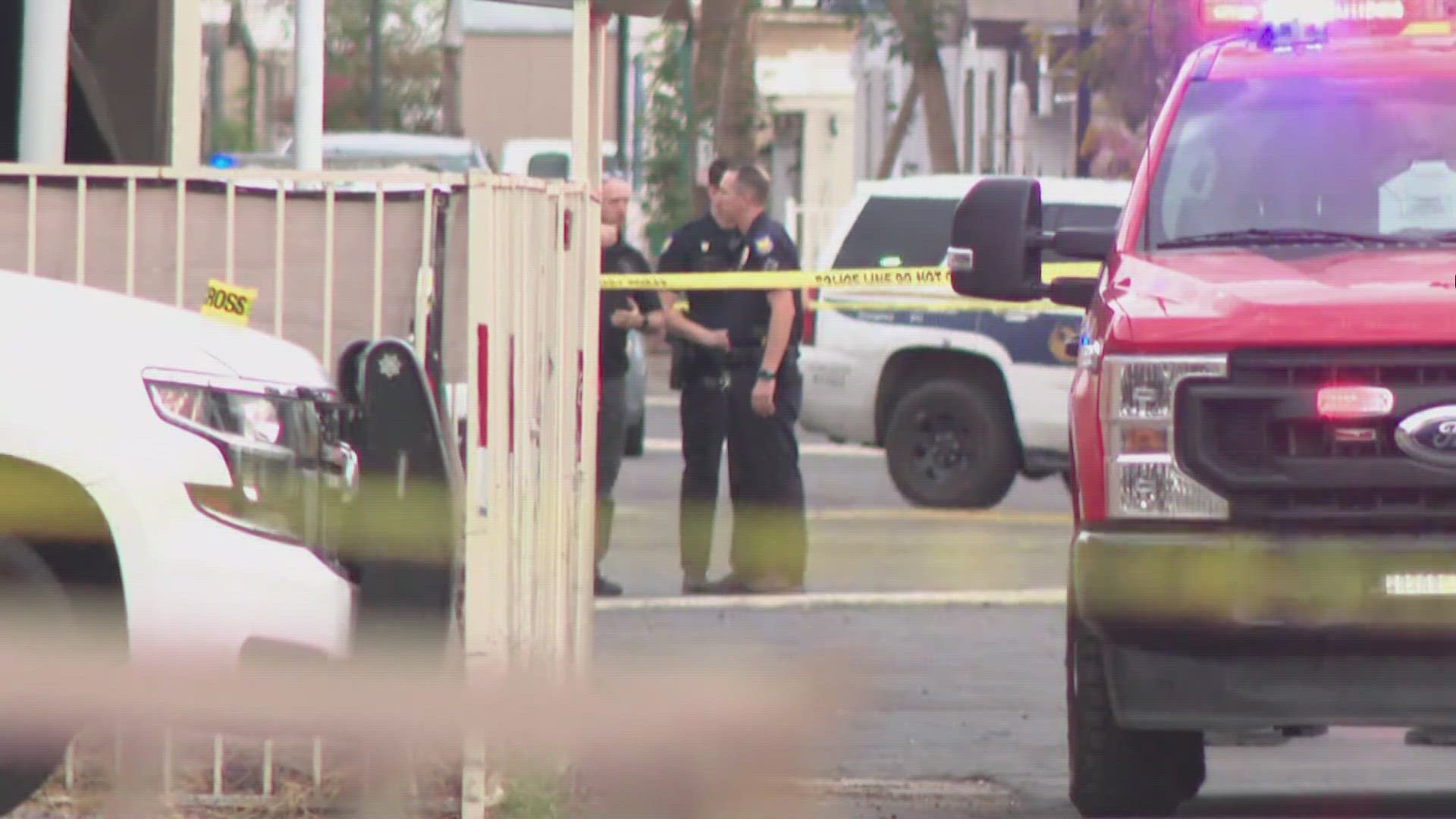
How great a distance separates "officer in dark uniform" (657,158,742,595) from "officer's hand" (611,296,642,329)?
0.13 meters

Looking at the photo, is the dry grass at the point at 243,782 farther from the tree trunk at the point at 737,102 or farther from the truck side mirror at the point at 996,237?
the tree trunk at the point at 737,102

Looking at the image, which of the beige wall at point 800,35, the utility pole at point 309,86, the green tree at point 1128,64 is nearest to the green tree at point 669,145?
the green tree at point 1128,64

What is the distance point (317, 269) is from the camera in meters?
7.64

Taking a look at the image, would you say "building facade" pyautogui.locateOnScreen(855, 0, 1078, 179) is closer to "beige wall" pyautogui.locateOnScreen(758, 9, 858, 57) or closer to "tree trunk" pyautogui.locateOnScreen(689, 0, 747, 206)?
"beige wall" pyautogui.locateOnScreen(758, 9, 858, 57)

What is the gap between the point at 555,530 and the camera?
8.08 meters

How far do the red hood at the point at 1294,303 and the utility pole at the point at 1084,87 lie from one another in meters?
16.7

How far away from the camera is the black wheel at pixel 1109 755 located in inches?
314

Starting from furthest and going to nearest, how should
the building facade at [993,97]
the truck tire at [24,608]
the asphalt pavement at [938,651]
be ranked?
the building facade at [993,97] → the asphalt pavement at [938,651] → the truck tire at [24,608]

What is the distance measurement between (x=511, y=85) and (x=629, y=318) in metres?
40.1

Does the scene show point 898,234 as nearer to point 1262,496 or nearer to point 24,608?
point 1262,496

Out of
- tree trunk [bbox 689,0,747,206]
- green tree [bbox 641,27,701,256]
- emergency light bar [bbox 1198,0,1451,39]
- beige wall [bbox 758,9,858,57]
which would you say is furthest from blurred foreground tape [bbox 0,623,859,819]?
beige wall [bbox 758,9,858,57]

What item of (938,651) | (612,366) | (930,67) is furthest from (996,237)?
(930,67)

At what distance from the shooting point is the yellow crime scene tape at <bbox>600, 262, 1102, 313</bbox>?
44.9 feet

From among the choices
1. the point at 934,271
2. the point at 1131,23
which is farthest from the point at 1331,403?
the point at 1131,23
